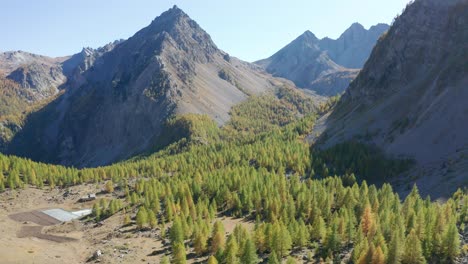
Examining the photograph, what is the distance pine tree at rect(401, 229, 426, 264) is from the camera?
6256 cm

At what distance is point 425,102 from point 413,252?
107985mm

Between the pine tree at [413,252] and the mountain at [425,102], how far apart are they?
52642 millimetres

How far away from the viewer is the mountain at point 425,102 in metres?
128

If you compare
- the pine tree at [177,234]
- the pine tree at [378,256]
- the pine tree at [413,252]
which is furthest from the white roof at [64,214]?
the pine tree at [413,252]

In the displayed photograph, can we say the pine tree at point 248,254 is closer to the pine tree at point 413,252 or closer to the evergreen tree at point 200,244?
the evergreen tree at point 200,244

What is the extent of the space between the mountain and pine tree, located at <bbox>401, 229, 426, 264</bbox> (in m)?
52.6

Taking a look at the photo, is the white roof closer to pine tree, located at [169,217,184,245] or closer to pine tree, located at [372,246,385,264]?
pine tree, located at [169,217,184,245]

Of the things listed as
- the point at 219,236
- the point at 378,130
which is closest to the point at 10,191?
the point at 219,236

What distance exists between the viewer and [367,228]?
3164 inches

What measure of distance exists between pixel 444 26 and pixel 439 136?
230 feet

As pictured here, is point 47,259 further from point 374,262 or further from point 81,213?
point 374,262

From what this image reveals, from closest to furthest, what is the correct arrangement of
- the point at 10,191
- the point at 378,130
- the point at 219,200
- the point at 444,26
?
the point at 219,200
the point at 10,191
the point at 378,130
the point at 444,26

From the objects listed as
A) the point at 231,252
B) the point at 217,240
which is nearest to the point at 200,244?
the point at 217,240

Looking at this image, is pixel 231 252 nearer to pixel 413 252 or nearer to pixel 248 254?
pixel 248 254
